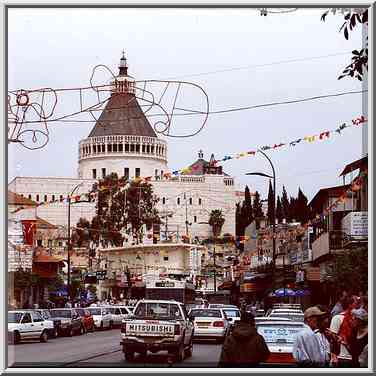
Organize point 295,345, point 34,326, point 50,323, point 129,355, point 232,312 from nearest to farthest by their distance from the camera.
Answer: point 295,345 → point 129,355 → point 34,326 → point 50,323 → point 232,312

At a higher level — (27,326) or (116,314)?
(27,326)

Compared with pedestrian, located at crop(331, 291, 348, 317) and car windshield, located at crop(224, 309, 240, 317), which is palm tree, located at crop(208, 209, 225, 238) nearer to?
car windshield, located at crop(224, 309, 240, 317)

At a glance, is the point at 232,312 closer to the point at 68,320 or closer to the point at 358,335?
the point at 68,320

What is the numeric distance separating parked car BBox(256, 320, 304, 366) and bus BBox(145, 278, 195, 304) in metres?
26.9

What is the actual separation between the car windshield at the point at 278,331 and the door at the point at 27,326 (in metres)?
10.8

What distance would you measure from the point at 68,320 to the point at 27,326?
1018cm

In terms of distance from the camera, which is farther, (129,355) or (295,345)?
(129,355)

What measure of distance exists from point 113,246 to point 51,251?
1279 cm

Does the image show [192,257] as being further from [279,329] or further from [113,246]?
[279,329]

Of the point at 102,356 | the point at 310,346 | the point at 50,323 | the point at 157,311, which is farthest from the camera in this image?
the point at 50,323

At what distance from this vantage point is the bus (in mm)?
47719

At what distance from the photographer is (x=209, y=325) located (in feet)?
108

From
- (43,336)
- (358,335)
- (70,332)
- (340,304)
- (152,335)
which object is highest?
(340,304)

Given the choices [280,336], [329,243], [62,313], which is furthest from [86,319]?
[280,336]
